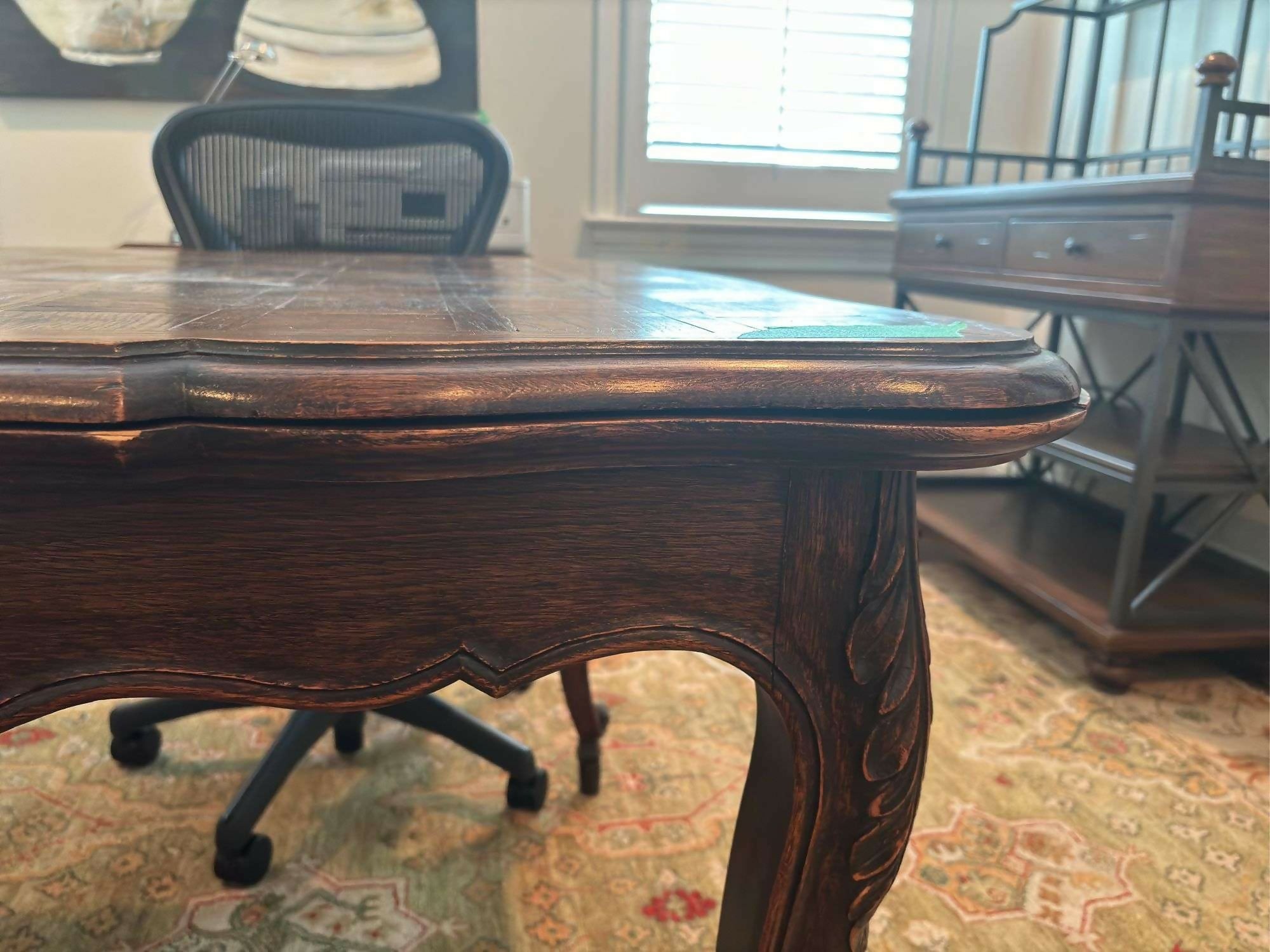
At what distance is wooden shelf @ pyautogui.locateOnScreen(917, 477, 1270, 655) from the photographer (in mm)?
1551

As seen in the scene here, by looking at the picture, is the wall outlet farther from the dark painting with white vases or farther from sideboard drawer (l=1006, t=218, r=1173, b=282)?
sideboard drawer (l=1006, t=218, r=1173, b=282)

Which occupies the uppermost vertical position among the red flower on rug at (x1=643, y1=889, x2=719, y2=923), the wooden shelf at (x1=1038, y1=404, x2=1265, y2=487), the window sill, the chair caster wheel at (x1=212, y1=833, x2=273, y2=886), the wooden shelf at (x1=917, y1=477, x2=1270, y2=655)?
the window sill

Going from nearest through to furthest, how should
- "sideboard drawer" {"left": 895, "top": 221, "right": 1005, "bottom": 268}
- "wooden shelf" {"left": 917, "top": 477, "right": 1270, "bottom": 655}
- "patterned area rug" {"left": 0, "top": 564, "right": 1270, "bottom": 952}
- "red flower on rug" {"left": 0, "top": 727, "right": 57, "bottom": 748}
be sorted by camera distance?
"patterned area rug" {"left": 0, "top": 564, "right": 1270, "bottom": 952}, "red flower on rug" {"left": 0, "top": 727, "right": 57, "bottom": 748}, "wooden shelf" {"left": 917, "top": 477, "right": 1270, "bottom": 655}, "sideboard drawer" {"left": 895, "top": 221, "right": 1005, "bottom": 268}

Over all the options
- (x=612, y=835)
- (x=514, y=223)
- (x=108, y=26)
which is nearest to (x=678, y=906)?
(x=612, y=835)

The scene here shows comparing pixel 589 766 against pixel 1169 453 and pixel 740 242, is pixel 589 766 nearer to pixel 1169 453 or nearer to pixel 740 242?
pixel 1169 453

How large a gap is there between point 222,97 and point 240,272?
65.0 inches

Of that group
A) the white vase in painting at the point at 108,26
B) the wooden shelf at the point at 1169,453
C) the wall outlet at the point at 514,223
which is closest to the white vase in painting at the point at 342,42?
the white vase in painting at the point at 108,26

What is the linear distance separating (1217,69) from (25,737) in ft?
6.70

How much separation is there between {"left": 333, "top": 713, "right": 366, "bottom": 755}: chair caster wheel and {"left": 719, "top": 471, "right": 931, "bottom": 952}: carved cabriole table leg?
0.83 metres

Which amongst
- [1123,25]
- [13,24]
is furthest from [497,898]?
[1123,25]

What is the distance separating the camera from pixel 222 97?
2.18 meters

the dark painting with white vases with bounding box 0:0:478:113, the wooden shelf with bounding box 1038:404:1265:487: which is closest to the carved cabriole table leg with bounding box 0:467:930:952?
the wooden shelf with bounding box 1038:404:1265:487

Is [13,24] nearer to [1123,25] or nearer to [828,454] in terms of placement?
[828,454]

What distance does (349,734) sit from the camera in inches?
49.1
